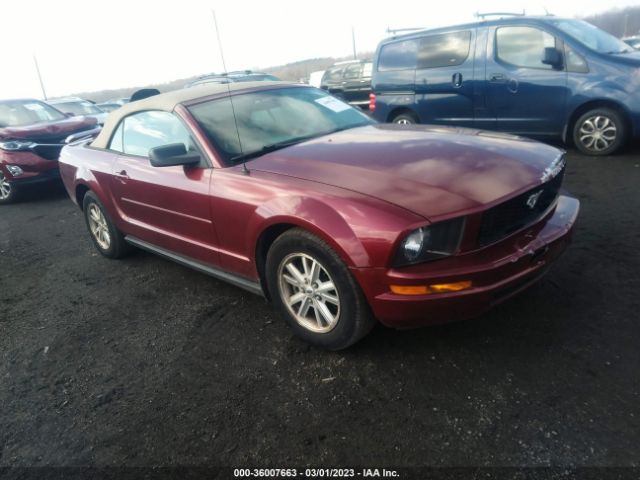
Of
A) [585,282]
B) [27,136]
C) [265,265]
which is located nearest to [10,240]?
[27,136]

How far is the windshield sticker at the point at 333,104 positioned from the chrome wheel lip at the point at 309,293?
1.68 metres

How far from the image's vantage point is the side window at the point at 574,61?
6.04 meters

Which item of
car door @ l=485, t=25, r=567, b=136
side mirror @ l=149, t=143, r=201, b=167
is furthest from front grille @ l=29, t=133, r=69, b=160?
car door @ l=485, t=25, r=567, b=136

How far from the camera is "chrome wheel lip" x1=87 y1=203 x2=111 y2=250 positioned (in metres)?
4.50

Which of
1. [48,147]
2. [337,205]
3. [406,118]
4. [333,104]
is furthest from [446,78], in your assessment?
[48,147]

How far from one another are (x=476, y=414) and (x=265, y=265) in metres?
1.41

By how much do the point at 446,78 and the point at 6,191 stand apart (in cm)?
717

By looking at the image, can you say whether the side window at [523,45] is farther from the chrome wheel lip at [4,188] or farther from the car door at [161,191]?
the chrome wheel lip at [4,188]

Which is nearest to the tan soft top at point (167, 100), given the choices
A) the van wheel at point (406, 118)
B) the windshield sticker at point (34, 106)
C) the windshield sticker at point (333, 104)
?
the windshield sticker at point (333, 104)

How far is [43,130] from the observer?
752 cm

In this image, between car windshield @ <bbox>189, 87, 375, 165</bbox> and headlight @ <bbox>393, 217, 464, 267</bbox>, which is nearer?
headlight @ <bbox>393, 217, 464, 267</bbox>

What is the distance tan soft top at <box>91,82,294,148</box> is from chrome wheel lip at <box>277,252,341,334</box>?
1.57 m

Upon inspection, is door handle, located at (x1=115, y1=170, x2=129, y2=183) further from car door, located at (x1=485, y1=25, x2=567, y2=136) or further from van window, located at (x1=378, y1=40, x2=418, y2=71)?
van window, located at (x1=378, y1=40, x2=418, y2=71)

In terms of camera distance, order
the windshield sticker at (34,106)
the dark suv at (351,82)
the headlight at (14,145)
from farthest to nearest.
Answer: the dark suv at (351,82) → the windshield sticker at (34,106) → the headlight at (14,145)
